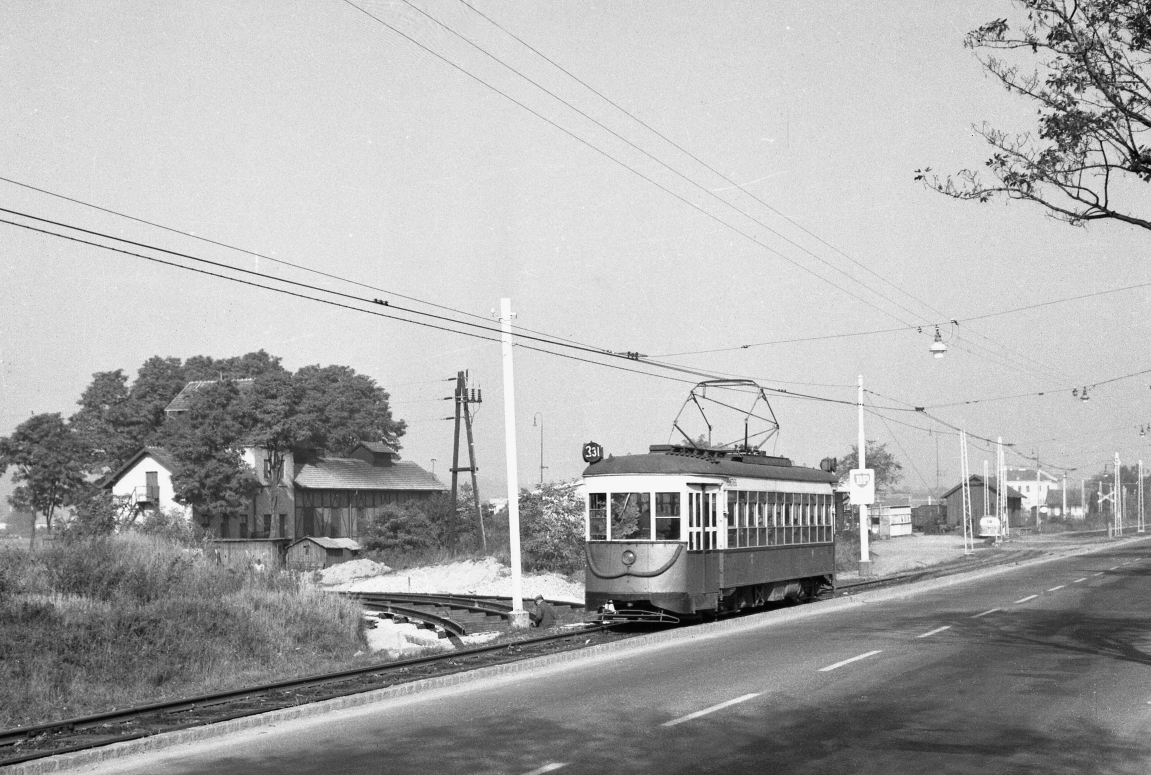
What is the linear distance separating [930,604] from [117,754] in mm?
21119

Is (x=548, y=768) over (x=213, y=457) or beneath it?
beneath

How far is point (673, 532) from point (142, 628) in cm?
941

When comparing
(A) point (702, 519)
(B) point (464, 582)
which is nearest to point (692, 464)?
(A) point (702, 519)

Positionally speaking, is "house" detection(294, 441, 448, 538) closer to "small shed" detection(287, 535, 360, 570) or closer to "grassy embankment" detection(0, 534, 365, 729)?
"small shed" detection(287, 535, 360, 570)

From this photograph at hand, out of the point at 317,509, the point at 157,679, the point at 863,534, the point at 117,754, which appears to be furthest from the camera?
the point at 317,509

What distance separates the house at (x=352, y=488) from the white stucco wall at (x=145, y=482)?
25.7ft

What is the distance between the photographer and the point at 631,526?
22188 millimetres

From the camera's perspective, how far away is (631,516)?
22.2m

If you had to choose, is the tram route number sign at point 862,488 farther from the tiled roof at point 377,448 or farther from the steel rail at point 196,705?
the tiled roof at point 377,448

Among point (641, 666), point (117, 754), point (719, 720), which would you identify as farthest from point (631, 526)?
point (117, 754)

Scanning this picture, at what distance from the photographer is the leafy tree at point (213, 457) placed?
64.9m

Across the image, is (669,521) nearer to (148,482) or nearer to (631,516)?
(631,516)

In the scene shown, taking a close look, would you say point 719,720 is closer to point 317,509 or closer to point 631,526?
point 631,526

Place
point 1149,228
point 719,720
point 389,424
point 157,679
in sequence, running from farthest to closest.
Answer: point 389,424, point 157,679, point 1149,228, point 719,720
